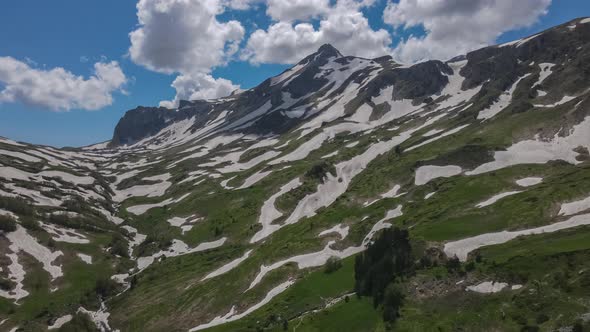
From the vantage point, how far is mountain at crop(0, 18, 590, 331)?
4653 cm

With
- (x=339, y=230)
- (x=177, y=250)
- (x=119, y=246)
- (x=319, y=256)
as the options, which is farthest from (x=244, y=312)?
(x=119, y=246)

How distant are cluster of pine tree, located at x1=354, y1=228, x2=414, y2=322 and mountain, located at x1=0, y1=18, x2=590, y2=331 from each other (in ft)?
0.94

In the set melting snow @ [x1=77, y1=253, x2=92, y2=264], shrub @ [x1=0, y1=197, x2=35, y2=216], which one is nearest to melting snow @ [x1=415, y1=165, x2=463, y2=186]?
melting snow @ [x1=77, y1=253, x2=92, y2=264]

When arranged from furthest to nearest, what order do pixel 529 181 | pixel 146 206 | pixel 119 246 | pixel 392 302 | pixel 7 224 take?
pixel 146 206 → pixel 119 246 → pixel 7 224 → pixel 529 181 → pixel 392 302

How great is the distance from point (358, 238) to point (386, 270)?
1273 inches

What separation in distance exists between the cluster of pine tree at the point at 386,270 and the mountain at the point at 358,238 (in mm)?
286

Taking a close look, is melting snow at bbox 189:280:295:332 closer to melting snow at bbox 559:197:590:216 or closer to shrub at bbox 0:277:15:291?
melting snow at bbox 559:197:590:216

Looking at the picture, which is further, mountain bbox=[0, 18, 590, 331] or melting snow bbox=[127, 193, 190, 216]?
melting snow bbox=[127, 193, 190, 216]

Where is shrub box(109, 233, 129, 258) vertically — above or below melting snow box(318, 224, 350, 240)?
above

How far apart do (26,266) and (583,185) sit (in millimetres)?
134493

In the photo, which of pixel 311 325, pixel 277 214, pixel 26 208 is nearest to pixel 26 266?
pixel 26 208

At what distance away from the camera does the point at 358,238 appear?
8912cm

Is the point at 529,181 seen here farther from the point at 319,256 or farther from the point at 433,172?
the point at 319,256

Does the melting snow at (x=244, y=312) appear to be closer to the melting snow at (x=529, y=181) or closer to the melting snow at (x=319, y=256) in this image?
the melting snow at (x=319, y=256)
